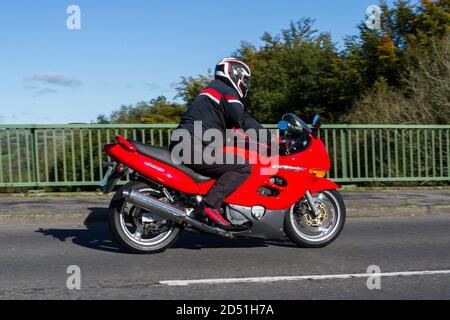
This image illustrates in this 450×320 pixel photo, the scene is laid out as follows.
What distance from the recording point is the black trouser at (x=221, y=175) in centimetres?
660

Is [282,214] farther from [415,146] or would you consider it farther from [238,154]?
[415,146]

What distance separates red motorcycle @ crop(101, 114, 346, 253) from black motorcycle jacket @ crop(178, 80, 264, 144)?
0.31 meters

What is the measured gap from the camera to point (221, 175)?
6.69 metres

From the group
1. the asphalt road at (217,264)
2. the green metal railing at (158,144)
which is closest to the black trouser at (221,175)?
the asphalt road at (217,264)

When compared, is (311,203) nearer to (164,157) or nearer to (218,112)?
(218,112)

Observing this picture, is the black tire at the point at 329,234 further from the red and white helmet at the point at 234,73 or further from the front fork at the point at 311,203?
the red and white helmet at the point at 234,73

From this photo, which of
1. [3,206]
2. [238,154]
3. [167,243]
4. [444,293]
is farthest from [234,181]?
[3,206]

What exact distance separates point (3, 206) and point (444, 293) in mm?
7153

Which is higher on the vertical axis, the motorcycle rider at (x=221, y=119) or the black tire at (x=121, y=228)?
the motorcycle rider at (x=221, y=119)

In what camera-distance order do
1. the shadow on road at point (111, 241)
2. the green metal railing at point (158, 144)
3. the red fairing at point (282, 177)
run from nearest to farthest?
1. the red fairing at point (282, 177)
2. the shadow on road at point (111, 241)
3. the green metal railing at point (158, 144)

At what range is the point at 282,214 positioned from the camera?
682cm

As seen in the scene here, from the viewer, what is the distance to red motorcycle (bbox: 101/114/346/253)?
6582 mm

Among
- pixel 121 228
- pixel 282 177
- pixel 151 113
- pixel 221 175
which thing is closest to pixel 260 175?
pixel 282 177

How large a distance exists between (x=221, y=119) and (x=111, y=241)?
7.15 ft
